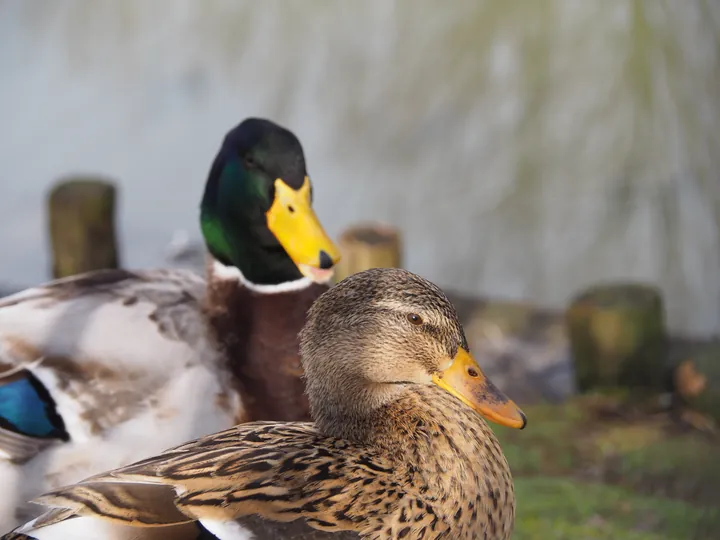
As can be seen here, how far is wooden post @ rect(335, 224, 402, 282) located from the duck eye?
269 centimetres

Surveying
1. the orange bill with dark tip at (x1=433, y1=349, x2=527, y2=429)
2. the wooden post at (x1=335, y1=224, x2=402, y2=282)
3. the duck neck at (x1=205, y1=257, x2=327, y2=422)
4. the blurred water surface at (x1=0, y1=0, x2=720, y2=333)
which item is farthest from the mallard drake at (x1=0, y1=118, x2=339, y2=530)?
the wooden post at (x1=335, y1=224, x2=402, y2=282)

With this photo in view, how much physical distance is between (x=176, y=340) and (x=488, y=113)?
111cm

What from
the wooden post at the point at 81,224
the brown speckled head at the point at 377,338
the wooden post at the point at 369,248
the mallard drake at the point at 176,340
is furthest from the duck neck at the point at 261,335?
the wooden post at the point at 81,224

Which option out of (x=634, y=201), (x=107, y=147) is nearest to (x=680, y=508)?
(x=634, y=201)

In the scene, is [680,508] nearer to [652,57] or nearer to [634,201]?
[634,201]

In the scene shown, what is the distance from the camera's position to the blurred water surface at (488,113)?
2494mm

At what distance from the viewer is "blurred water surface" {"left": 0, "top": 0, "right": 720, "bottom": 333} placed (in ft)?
8.18

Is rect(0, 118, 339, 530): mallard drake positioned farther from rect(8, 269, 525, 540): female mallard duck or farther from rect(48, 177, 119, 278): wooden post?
rect(48, 177, 119, 278): wooden post

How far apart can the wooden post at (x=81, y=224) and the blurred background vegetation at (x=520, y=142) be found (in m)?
0.76

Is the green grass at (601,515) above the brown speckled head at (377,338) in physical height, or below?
below

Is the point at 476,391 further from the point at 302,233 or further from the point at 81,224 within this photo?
the point at 81,224

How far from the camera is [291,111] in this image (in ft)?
10.8

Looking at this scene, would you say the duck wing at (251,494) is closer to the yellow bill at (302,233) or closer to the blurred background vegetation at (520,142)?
the yellow bill at (302,233)

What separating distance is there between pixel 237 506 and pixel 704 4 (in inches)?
60.7
